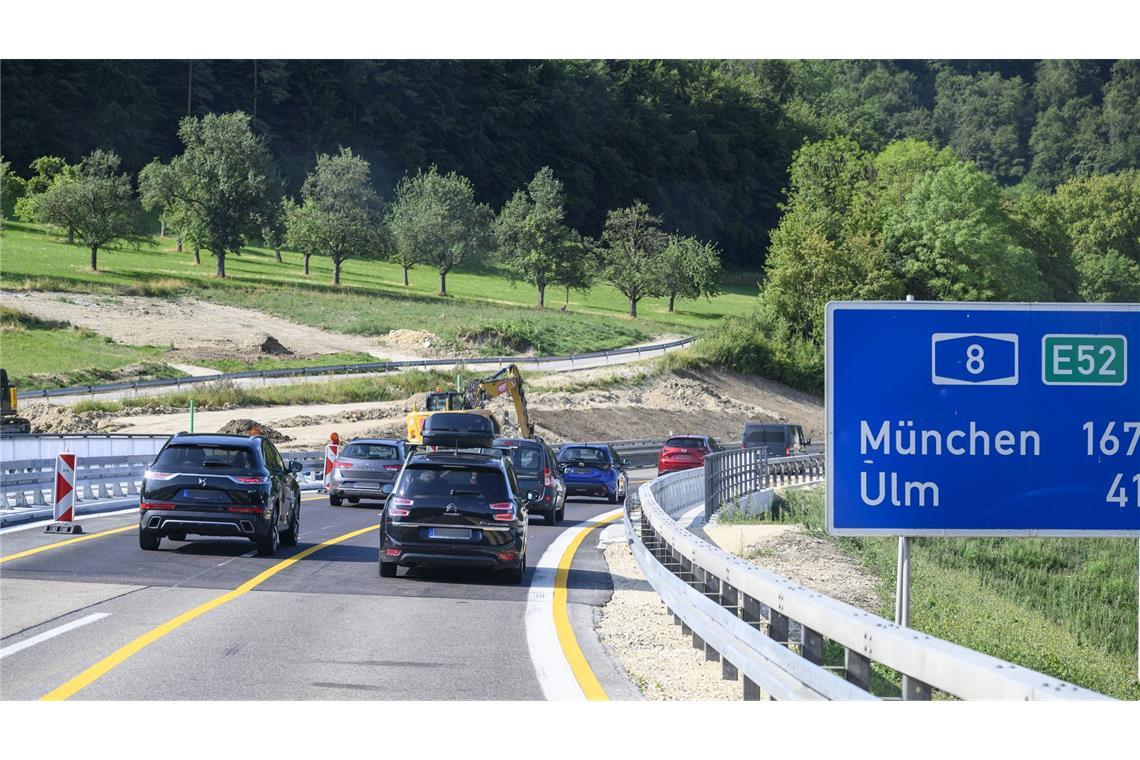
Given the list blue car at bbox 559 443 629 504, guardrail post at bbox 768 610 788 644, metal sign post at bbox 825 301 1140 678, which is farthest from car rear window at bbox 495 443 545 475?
guardrail post at bbox 768 610 788 644

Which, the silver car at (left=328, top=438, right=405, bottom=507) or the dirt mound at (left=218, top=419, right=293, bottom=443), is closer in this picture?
the silver car at (left=328, top=438, right=405, bottom=507)

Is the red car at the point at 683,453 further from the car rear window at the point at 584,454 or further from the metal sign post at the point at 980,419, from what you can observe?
the metal sign post at the point at 980,419

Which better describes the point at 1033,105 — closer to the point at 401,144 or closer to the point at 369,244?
the point at 401,144

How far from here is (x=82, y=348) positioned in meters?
71.1

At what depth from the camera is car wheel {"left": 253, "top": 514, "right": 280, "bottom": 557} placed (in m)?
19.2

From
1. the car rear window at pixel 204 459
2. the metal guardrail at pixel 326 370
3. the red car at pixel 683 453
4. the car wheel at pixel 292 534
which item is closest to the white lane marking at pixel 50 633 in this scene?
the car rear window at pixel 204 459

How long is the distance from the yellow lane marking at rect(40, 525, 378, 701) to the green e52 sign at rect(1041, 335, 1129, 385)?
6.57 meters

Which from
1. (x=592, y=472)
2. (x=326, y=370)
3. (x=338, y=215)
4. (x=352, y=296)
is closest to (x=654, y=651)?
(x=592, y=472)

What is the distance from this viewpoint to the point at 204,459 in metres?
19.2

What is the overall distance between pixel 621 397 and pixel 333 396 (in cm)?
1446

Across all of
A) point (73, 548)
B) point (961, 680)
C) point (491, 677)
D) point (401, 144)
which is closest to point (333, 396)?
point (73, 548)

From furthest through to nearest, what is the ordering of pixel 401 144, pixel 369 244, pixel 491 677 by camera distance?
pixel 401 144, pixel 369 244, pixel 491 677

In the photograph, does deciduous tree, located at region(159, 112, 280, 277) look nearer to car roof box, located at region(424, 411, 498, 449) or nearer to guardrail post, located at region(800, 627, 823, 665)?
car roof box, located at region(424, 411, 498, 449)

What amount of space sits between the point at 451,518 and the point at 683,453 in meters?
29.0
